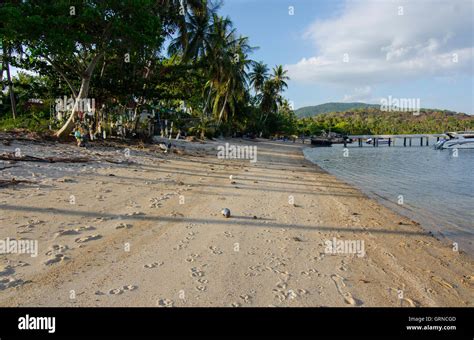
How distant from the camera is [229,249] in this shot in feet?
17.5

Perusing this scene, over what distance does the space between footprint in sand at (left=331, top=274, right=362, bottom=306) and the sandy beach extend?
0.01 metres

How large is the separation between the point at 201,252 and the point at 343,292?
214 cm

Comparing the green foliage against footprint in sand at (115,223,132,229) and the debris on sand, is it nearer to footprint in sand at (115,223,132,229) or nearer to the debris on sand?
the debris on sand

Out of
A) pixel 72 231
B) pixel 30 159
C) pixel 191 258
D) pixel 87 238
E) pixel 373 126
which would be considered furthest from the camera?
pixel 373 126

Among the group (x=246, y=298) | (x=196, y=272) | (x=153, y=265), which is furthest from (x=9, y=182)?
(x=246, y=298)

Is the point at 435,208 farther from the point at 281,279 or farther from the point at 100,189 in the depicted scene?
the point at 100,189

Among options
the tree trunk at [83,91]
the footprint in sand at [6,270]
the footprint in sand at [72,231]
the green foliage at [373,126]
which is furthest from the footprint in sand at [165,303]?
the green foliage at [373,126]

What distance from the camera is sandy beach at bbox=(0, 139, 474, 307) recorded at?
12.6ft

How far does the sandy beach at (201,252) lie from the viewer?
383cm

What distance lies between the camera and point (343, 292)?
4184mm

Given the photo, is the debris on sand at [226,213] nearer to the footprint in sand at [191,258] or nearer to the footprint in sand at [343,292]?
the footprint in sand at [191,258]

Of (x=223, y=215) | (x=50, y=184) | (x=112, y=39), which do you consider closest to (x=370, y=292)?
(x=223, y=215)

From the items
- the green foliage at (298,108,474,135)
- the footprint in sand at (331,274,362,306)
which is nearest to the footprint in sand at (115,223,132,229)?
the footprint in sand at (331,274,362,306)

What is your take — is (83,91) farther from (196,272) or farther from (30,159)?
(196,272)
